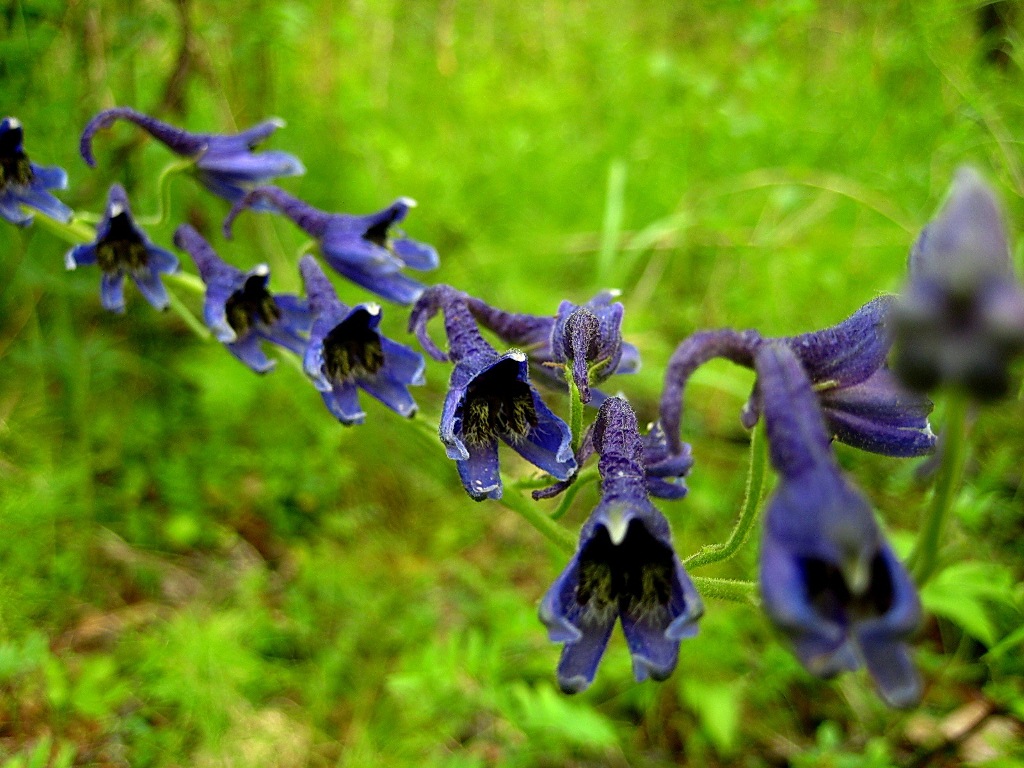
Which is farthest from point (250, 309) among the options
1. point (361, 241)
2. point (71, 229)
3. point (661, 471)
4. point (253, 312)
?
point (661, 471)

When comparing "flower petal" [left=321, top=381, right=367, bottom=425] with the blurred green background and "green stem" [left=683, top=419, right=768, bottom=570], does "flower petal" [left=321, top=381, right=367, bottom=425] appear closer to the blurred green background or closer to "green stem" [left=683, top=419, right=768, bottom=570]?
the blurred green background

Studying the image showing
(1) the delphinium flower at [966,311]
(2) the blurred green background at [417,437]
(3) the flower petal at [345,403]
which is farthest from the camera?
(2) the blurred green background at [417,437]

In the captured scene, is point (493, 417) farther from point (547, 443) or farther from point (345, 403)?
point (345, 403)

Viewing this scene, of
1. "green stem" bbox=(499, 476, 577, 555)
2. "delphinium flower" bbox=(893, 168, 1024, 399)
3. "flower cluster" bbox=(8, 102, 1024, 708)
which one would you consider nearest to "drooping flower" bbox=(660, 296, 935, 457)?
"flower cluster" bbox=(8, 102, 1024, 708)

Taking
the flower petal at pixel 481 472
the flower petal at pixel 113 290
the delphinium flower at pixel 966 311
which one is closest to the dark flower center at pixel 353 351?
the flower petal at pixel 481 472

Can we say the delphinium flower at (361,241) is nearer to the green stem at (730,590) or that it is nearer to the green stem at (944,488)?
the green stem at (730,590)

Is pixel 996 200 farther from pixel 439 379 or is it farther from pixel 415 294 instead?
pixel 439 379

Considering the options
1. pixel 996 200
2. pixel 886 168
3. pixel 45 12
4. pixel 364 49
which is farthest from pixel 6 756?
pixel 886 168
